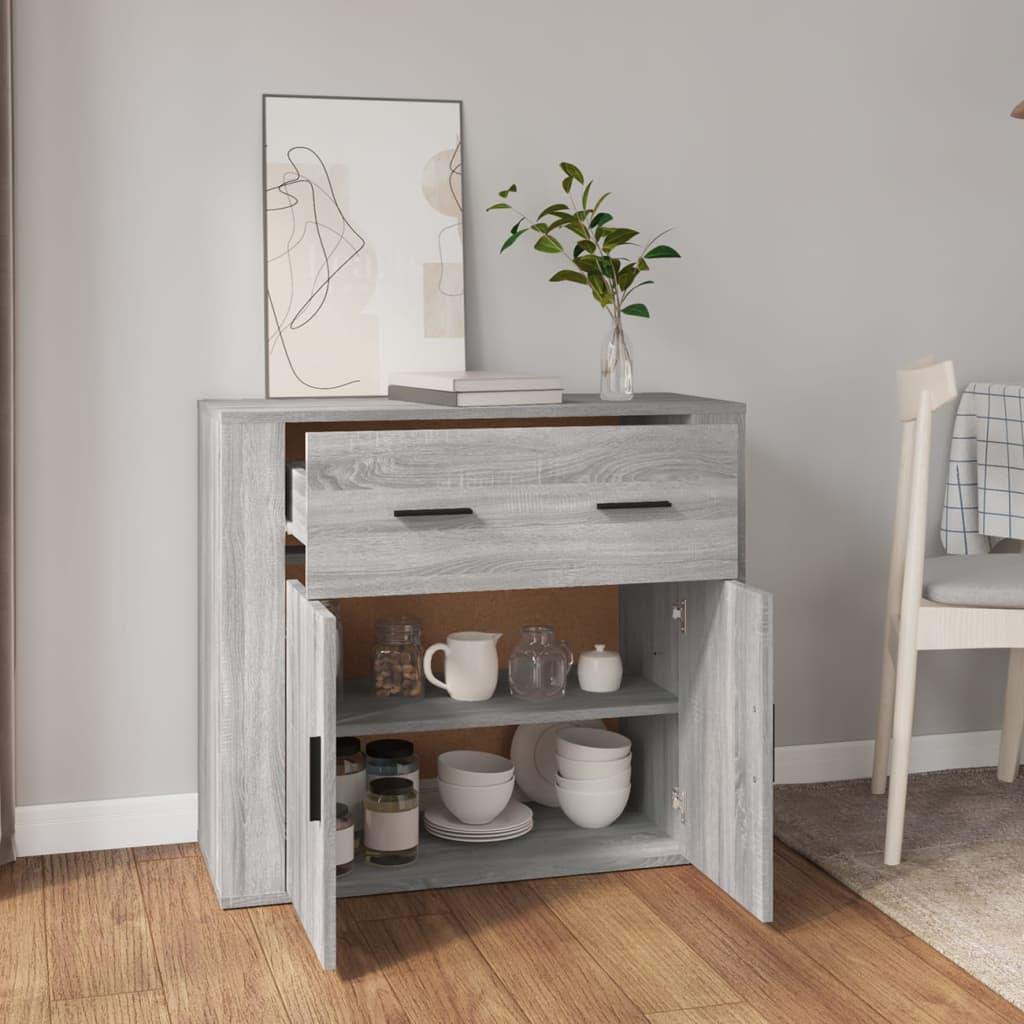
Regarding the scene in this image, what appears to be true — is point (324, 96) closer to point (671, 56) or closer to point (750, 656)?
point (671, 56)

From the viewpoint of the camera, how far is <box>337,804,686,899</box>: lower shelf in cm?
234

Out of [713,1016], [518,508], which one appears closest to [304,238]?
[518,508]

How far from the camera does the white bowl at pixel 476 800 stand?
8.08ft

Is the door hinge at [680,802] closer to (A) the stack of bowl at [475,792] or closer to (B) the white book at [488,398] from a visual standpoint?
(A) the stack of bowl at [475,792]

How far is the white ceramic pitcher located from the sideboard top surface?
1.35 feet

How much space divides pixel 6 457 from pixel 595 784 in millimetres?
1186

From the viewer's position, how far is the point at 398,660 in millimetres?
2449

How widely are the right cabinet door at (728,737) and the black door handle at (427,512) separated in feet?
1.51

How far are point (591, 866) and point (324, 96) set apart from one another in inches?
58.0

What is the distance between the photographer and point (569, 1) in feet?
8.70

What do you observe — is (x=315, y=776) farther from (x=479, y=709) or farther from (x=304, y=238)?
(x=304, y=238)

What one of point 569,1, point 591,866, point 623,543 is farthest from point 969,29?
point 591,866

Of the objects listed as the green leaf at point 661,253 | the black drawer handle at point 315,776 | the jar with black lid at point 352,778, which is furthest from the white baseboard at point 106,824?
the green leaf at point 661,253

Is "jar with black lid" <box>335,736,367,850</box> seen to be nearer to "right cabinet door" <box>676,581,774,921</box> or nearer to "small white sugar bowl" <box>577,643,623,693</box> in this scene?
"small white sugar bowl" <box>577,643,623,693</box>
